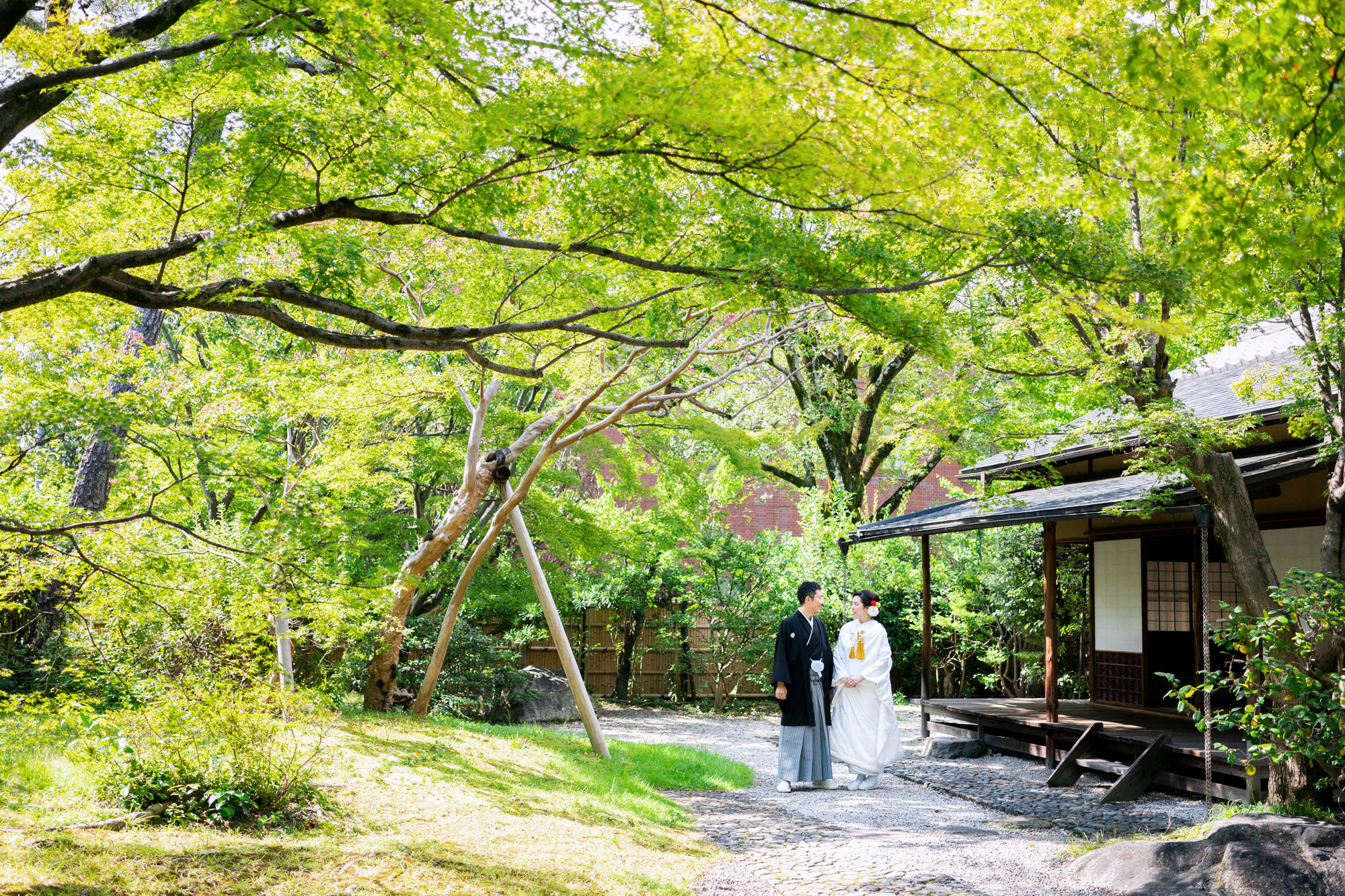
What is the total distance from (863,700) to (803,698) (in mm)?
1075

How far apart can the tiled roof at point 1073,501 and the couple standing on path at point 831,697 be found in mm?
2058

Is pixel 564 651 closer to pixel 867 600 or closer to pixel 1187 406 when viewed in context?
pixel 867 600

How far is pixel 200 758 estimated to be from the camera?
5637 millimetres

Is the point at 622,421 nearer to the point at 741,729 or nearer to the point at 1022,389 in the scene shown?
the point at 741,729

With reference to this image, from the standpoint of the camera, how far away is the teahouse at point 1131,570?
29.6 feet

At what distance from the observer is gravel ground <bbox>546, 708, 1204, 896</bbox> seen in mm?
5750

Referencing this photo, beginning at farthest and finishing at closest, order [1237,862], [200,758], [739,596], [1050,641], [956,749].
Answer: [739,596] < [956,749] < [1050,641] < [200,758] < [1237,862]

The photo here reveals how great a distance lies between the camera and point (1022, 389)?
50.2 feet

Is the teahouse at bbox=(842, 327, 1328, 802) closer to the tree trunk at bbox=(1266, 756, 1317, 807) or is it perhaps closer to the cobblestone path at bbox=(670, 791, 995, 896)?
the tree trunk at bbox=(1266, 756, 1317, 807)

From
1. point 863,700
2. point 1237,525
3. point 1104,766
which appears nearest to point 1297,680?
point 1237,525

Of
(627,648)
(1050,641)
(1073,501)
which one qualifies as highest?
(1073,501)

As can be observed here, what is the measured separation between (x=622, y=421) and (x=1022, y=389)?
6310mm

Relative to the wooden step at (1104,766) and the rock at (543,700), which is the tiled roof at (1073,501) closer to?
the wooden step at (1104,766)

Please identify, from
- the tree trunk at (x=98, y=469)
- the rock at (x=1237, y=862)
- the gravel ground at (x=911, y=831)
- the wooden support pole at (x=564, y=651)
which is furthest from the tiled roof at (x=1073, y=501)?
the tree trunk at (x=98, y=469)
